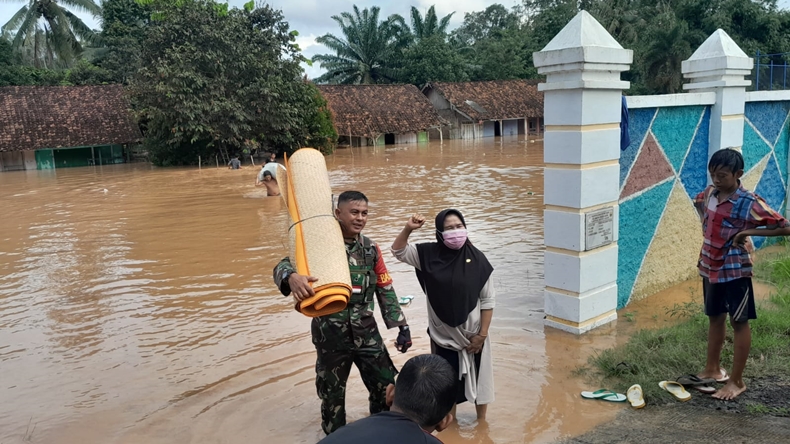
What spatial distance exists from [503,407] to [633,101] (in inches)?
123

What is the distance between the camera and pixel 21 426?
469cm

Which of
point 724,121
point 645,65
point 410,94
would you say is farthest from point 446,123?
point 724,121

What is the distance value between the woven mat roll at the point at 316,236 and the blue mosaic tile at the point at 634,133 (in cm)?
345

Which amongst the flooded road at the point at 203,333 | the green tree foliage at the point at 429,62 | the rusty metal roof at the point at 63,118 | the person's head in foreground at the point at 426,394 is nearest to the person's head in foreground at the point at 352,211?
the person's head in foreground at the point at 426,394

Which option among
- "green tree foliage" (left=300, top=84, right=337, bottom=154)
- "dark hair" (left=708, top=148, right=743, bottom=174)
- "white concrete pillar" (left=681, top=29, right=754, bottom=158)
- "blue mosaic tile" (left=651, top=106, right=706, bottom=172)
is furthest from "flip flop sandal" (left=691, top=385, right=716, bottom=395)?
"green tree foliage" (left=300, top=84, right=337, bottom=154)

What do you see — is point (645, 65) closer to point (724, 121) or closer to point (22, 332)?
point (724, 121)

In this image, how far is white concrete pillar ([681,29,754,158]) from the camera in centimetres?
679

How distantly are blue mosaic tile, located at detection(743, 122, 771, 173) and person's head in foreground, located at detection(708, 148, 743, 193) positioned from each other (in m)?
4.04

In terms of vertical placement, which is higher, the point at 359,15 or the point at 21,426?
the point at 359,15

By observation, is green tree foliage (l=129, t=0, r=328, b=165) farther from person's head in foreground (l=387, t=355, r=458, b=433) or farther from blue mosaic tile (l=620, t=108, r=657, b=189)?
person's head in foreground (l=387, t=355, r=458, b=433)

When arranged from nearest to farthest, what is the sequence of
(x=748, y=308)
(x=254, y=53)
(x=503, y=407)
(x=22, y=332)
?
(x=748, y=308) → (x=503, y=407) → (x=22, y=332) → (x=254, y=53)

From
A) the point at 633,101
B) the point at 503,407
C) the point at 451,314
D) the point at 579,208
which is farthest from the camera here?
the point at 633,101

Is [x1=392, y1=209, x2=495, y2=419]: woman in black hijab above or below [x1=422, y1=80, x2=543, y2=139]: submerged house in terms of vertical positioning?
below

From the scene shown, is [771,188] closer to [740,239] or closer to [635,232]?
[635,232]
